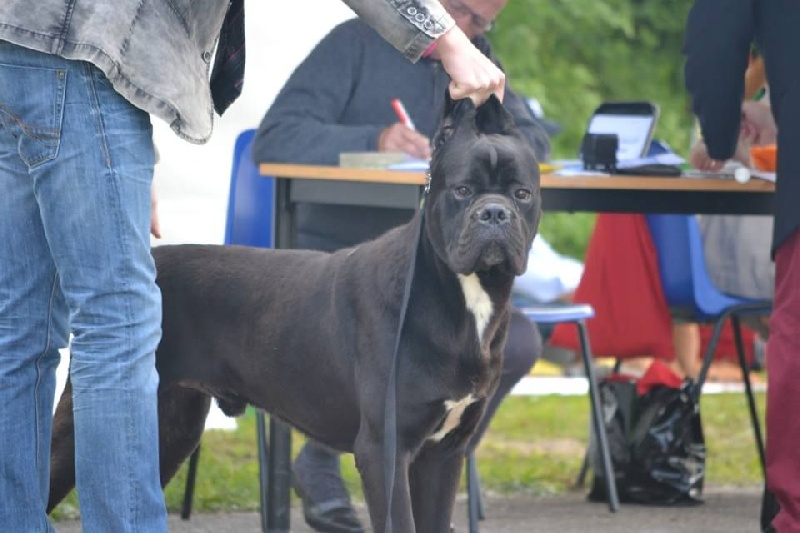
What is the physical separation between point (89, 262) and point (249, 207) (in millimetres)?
2152

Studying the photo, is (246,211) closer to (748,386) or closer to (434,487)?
(434,487)

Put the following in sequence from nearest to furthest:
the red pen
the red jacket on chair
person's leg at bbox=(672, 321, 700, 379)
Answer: the red pen, the red jacket on chair, person's leg at bbox=(672, 321, 700, 379)

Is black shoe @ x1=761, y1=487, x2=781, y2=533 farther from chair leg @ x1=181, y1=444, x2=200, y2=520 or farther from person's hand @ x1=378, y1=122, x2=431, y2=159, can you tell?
chair leg @ x1=181, y1=444, x2=200, y2=520

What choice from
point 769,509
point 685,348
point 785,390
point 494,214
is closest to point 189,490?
point 769,509

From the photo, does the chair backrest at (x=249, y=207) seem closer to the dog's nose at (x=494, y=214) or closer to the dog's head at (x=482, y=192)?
the dog's head at (x=482, y=192)

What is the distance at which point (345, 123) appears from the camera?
5.13 metres

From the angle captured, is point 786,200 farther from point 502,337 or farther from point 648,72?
point 648,72

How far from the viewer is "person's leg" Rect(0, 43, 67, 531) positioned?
305 centimetres

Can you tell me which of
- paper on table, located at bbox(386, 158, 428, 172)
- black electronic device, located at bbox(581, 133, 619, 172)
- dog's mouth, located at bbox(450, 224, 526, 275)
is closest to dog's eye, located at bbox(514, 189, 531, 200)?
dog's mouth, located at bbox(450, 224, 526, 275)

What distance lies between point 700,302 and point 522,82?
283 inches

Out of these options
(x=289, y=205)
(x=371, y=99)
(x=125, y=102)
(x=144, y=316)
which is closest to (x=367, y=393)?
(x=144, y=316)

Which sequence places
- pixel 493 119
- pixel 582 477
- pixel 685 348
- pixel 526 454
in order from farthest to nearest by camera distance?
pixel 685 348
pixel 526 454
pixel 582 477
pixel 493 119

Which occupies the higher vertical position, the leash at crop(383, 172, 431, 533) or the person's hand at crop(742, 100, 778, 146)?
the person's hand at crop(742, 100, 778, 146)

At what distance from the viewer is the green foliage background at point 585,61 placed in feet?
42.9
